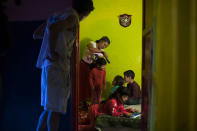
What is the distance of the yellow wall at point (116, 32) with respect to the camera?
509 centimetres

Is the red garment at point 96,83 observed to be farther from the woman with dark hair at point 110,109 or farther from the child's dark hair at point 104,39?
the child's dark hair at point 104,39

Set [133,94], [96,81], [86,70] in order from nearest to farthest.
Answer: [96,81] < [86,70] < [133,94]

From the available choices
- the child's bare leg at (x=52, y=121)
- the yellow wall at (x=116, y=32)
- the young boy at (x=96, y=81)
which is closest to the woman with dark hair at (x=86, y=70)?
the young boy at (x=96, y=81)

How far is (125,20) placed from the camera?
5121mm

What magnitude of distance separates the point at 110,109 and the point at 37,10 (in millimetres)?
1986

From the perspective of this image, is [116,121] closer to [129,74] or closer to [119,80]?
[119,80]

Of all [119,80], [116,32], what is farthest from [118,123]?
[116,32]

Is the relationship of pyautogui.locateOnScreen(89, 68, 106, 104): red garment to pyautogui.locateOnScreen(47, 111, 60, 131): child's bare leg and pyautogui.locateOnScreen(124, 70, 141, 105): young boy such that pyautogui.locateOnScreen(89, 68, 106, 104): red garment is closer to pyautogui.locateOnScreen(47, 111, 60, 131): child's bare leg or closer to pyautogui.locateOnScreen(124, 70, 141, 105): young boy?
pyautogui.locateOnScreen(124, 70, 141, 105): young boy

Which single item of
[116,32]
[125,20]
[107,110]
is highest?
[125,20]

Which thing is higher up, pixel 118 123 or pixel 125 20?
pixel 125 20

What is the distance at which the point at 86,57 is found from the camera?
4.46 meters

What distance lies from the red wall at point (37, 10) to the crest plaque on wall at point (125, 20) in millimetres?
2807

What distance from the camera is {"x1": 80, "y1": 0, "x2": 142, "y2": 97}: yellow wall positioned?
5.09m

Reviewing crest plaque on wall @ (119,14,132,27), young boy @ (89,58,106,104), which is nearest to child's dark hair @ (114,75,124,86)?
young boy @ (89,58,106,104)
